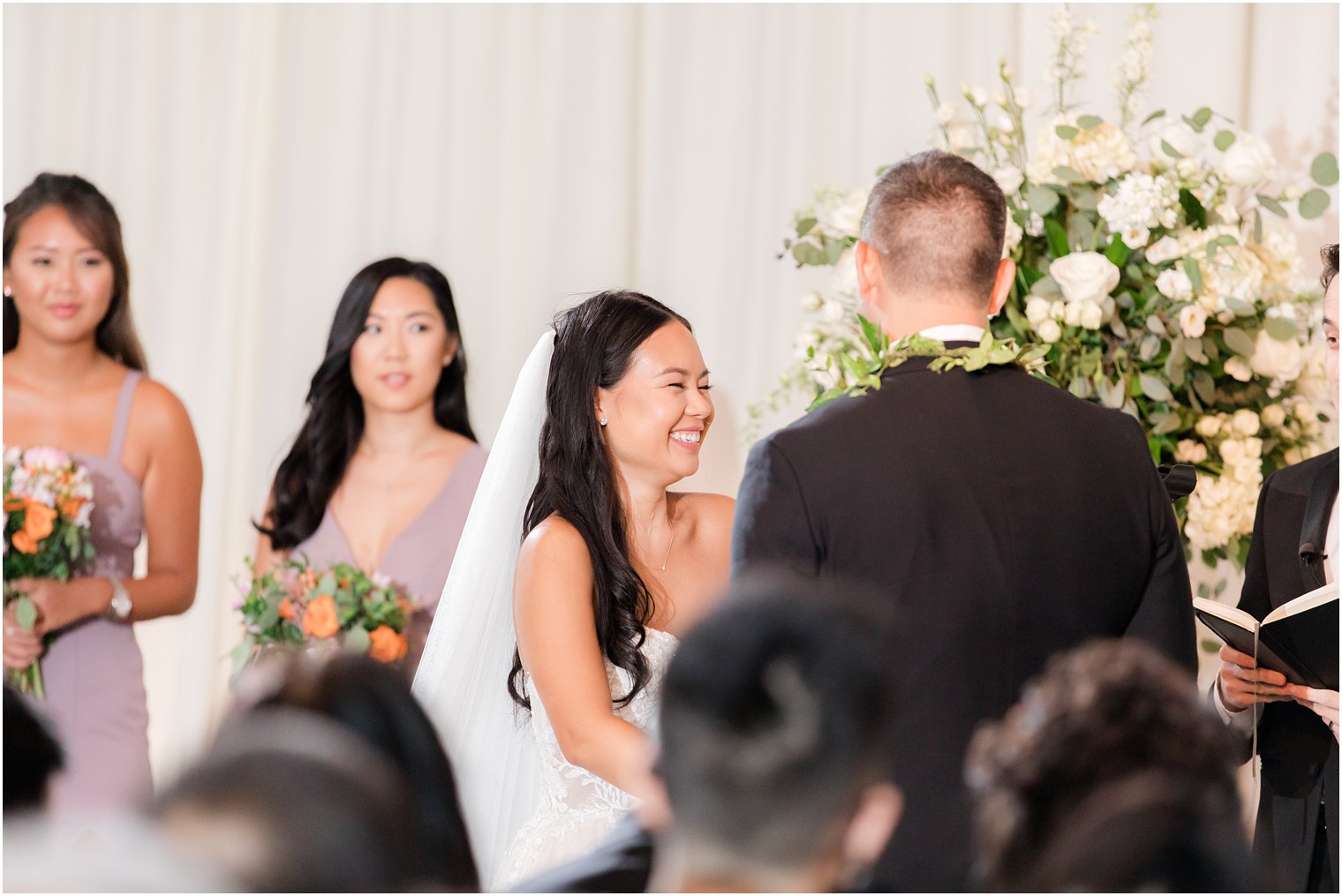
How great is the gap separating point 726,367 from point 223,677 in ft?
5.99

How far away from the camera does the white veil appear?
8.98 feet

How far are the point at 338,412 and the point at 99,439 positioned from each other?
2.07 ft

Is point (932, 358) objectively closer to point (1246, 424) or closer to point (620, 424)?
point (620, 424)

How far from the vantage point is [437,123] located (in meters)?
4.21

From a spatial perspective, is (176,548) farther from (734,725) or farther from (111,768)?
(734,725)

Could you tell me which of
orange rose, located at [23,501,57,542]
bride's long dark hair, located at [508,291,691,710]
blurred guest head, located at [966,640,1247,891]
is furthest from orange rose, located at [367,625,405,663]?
blurred guest head, located at [966,640,1247,891]

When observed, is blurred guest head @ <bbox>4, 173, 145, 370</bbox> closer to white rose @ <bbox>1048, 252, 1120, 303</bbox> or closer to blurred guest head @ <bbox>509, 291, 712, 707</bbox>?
blurred guest head @ <bbox>509, 291, 712, 707</bbox>

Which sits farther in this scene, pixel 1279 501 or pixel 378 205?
pixel 378 205

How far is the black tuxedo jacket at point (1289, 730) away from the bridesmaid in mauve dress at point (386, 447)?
1980mm

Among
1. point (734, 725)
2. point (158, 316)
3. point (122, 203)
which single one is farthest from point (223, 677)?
point (734, 725)

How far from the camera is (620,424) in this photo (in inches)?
104

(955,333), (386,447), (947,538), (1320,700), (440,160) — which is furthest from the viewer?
(440,160)

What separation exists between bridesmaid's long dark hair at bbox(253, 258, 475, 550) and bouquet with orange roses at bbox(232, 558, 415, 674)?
1.47 ft

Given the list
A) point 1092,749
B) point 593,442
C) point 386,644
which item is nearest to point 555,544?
point 593,442
